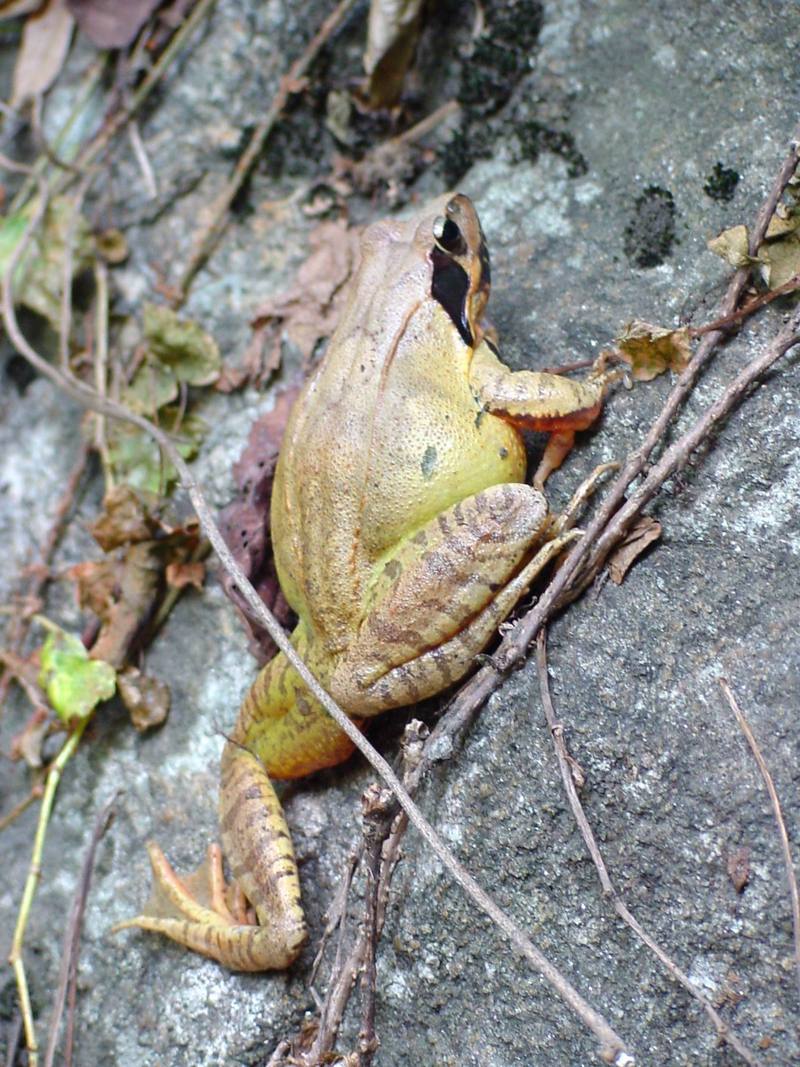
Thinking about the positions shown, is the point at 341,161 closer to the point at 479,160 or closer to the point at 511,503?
the point at 479,160

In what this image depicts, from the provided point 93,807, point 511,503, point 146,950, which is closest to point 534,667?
point 511,503

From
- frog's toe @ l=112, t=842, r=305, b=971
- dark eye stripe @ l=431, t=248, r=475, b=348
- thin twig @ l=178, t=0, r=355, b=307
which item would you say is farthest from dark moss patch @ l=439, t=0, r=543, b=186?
frog's toe @ l=112, t=842, r=305, b=971

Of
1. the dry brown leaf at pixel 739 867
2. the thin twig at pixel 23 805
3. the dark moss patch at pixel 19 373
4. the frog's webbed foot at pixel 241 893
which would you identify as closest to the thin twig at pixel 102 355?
the dark moss patch at pixel 19 373

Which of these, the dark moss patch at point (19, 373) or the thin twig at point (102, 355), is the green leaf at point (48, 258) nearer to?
the thin twig at point (102, 355)

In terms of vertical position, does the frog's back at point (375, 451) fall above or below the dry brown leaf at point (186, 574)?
above

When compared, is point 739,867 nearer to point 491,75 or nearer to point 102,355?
point 491,75

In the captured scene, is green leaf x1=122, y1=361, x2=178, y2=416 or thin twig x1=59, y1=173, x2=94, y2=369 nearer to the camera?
green leaf x1=122, y1=361, x2=178, y2=416

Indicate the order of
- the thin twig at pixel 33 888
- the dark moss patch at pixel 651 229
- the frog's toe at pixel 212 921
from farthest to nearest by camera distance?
the thin twig at pixel 33 888, the dark moss patch at pixel 651 229, the frog's toe at pixel 212 921

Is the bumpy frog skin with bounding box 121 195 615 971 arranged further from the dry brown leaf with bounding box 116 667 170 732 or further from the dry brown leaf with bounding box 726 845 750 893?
the dry brown leaf with bounding box 726 845 750 893
